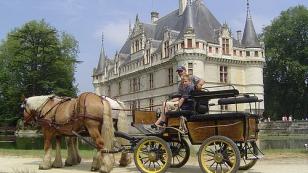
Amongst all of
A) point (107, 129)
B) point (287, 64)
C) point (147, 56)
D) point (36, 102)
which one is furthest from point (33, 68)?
point (107, 129)

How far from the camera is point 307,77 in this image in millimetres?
49938

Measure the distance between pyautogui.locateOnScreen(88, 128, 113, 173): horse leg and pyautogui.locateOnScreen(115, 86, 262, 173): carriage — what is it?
1.68 feet

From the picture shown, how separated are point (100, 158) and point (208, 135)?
2.05 metres

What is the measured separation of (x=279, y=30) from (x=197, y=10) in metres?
12.5

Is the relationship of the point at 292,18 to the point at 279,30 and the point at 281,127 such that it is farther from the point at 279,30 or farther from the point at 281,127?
the point at 281,127

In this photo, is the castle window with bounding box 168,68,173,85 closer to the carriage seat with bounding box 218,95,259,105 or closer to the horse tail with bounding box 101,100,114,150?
the horse tail with bounding box 101,100,114,150

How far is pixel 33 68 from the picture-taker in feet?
147

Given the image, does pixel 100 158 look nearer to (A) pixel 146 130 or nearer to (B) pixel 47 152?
(A) pixel 146 130

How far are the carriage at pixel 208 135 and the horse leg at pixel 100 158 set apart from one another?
51 centimetres

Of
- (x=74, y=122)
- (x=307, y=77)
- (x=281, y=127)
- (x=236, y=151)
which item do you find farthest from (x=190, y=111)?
(x=307, y=77)

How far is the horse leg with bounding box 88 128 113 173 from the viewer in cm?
785

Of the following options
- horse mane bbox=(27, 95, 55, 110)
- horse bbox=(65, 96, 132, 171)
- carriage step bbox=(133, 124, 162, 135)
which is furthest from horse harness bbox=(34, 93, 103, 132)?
carriage step bbox=(133, 124, 162, 135)

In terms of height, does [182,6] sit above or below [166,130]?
above

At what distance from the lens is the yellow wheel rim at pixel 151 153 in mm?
7711
